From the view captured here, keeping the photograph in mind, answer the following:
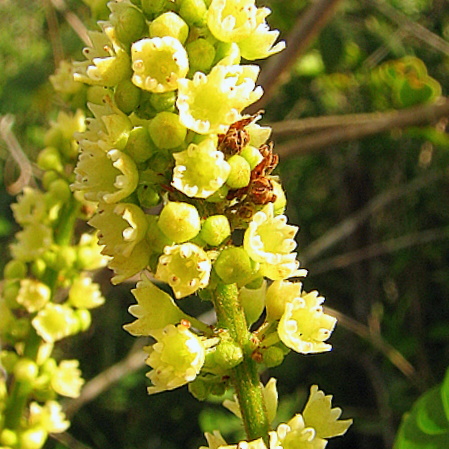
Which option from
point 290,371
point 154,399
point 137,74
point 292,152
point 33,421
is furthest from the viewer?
point 154,399

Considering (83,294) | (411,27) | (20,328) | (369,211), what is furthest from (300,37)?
(20,328)

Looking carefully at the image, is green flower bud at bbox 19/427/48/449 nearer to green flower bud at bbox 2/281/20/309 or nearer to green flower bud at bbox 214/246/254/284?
green flower bud at bbox 2/281/20/309

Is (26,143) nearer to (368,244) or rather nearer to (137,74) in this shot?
(368,244)

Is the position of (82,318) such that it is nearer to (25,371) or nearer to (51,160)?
(25,371)

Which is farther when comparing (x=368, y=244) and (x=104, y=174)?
(x=368, y=244)

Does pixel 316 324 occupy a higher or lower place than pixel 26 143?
higher

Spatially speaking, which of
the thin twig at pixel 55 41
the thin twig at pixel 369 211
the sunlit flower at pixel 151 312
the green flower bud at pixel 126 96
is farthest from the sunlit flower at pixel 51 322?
the thin twig at pixel 369 211

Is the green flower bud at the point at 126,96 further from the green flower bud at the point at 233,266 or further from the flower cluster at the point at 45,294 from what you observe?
the flower cluster at the point at 45,294

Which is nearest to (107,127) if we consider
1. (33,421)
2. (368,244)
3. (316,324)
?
(316,324)
